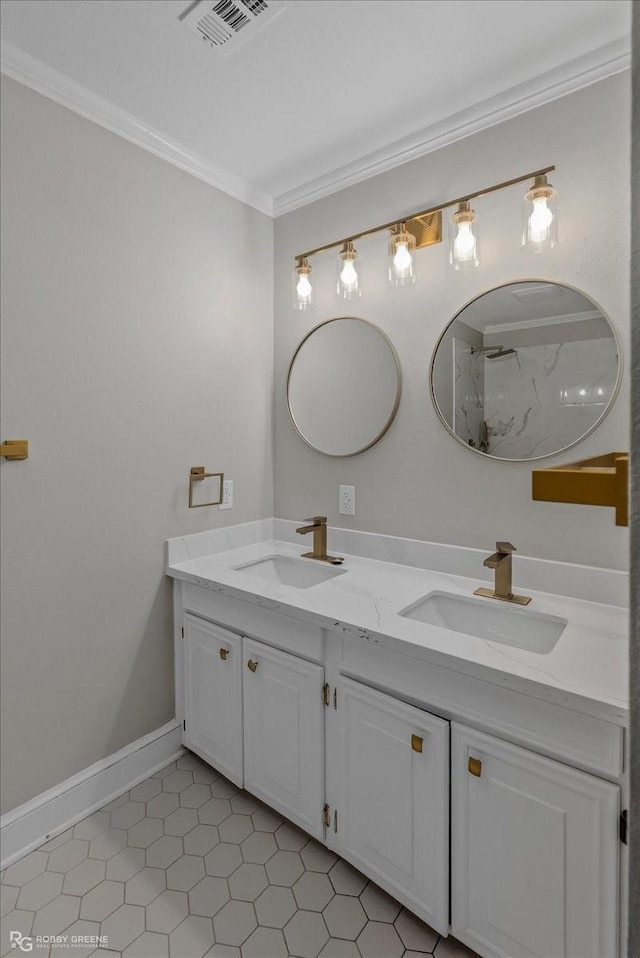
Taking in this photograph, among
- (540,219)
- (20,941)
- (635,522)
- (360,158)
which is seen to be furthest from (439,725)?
(360,158)

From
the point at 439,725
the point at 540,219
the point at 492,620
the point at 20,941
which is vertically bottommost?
the point at 20,941


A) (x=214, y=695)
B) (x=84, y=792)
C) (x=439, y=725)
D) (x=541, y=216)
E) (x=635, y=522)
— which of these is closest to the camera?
(x=635, y=522)

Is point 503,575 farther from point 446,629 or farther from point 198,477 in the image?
point 198,477

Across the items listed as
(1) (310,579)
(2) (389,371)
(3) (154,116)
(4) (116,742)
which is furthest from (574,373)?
(4) (116,742)

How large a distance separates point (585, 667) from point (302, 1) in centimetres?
183

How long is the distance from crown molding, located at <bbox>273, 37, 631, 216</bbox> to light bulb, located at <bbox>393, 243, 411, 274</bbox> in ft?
1.26

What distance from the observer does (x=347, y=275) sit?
6.38 feet

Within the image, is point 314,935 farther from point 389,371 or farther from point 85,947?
point 389,371

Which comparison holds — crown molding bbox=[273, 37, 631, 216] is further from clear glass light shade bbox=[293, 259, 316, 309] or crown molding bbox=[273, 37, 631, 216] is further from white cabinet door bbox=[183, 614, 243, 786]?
white cabinet door bbox=[183, 614, 243, 786]

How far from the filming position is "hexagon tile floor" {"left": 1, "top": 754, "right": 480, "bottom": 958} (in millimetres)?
1293

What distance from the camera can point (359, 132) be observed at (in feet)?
6.11

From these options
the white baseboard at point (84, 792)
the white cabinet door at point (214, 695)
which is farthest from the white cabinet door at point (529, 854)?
the white baseboard at point (84, 792)

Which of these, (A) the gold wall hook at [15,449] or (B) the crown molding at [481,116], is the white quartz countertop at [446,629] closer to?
(A) the gold wall hook at [15,449]

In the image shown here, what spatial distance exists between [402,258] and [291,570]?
1277 mm
